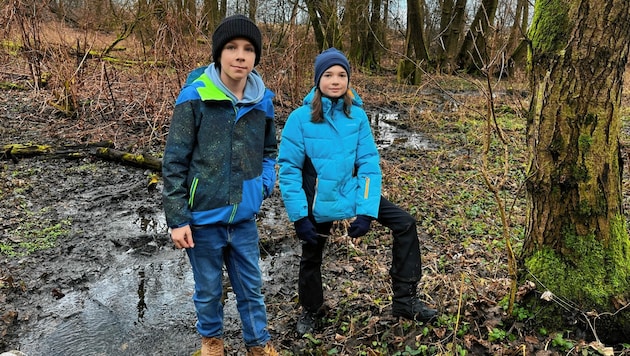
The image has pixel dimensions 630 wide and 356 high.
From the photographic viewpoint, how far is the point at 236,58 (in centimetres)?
251

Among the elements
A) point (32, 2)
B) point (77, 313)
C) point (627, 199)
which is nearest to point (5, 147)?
point (32, 2)

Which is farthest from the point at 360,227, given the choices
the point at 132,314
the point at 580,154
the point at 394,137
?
the point at 394,137

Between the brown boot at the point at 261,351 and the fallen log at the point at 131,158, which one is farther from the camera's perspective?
the fallen log at the point at 131,158

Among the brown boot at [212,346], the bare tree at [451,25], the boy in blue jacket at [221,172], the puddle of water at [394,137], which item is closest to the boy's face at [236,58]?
the boy in blue jacket at [221,172]

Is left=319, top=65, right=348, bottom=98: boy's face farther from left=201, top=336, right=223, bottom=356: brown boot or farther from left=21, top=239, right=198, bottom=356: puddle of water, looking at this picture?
left=21, top=239, right=198, bottom=356: puddle of water

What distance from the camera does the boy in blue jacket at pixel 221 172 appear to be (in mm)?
2471

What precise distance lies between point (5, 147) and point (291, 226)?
456 cm

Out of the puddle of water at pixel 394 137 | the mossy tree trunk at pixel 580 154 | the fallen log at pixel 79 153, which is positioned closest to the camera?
the mossy tree trunk at pixel 580 154

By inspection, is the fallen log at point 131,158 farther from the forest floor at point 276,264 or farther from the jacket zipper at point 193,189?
the jacket zipper at point 193,189

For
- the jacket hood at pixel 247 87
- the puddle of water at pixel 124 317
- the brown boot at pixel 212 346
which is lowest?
the puddle of water at pixel 124 317

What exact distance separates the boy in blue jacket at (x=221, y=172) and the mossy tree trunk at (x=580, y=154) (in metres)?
1.57

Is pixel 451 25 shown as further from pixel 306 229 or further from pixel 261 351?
pixel 261 351

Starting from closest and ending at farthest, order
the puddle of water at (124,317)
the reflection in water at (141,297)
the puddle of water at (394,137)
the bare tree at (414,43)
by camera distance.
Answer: the puddle of water at (124,317) < the reflection in water at (141,297) < the puddle of water at (394,137) < the bare tree at (414,43)

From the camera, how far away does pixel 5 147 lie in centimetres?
671
